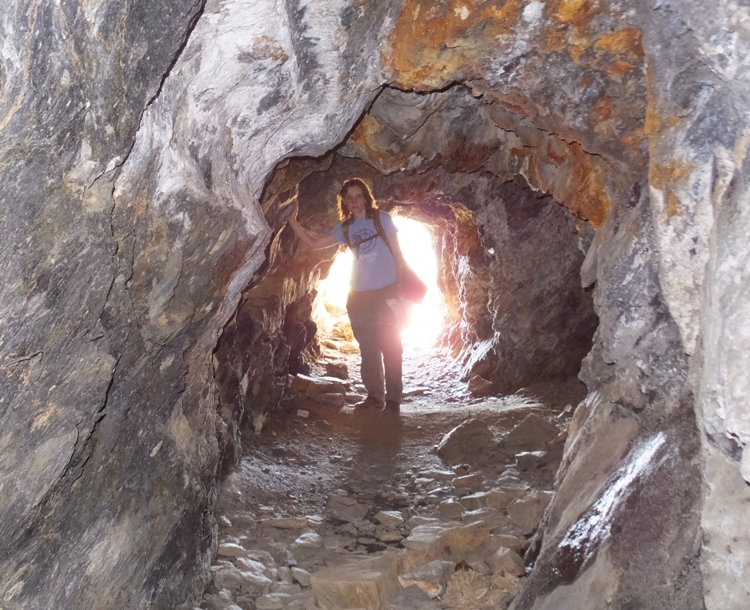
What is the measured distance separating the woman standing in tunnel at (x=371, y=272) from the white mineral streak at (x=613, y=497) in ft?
7.73

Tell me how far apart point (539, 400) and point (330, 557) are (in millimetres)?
2709

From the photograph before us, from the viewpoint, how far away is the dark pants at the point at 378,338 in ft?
13.6

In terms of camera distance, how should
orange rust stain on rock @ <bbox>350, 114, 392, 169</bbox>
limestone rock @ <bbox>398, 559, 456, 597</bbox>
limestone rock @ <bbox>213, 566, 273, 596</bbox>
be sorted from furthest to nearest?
1. orange rust stain on rock @ <bbox>350, 114, 392, 169</bbox>
2. limestone rock @ <bbox>213, 566, 273, 596</bbox>
3. limestone rock @ <bbox>398, 559, 456, 597</bbox>

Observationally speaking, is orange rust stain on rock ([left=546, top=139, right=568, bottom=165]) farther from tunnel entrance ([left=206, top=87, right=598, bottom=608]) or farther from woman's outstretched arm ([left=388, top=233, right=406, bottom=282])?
woman's outstretched arm ([left=388, top=233, right=406, bottom=282])

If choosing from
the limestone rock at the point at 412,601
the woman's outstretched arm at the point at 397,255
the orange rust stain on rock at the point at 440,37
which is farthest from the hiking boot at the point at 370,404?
the orange rust stain on rock at the point at 440,37

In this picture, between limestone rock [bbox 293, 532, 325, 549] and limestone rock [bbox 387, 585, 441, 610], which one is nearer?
limestone rock [bbox 387, 585, 441, 610]

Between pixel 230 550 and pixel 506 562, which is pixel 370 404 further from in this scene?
pixel 506 562

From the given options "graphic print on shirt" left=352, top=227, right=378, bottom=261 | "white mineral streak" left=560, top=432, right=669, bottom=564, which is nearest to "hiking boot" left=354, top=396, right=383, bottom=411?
"graphic print on shirt" left=352, top=227, right=378, bottom=261

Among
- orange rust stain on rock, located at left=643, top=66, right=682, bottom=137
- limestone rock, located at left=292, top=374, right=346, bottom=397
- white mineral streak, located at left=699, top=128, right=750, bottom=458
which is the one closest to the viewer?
white mineral streak, located at left=699, top=128, right=750, bottom=458

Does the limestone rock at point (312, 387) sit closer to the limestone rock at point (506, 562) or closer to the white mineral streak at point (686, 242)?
the limestone rock at point (506, 562)

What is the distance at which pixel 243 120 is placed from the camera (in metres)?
2.11

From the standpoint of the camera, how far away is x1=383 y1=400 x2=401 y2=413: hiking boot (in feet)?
15.0

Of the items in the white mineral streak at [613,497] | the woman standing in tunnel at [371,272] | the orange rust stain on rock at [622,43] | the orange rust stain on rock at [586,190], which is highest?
the orange rust stain on rock at [622,43]

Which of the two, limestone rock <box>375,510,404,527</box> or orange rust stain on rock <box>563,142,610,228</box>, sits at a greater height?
orange rust stain on rock <box>563,142,610,228</box>
